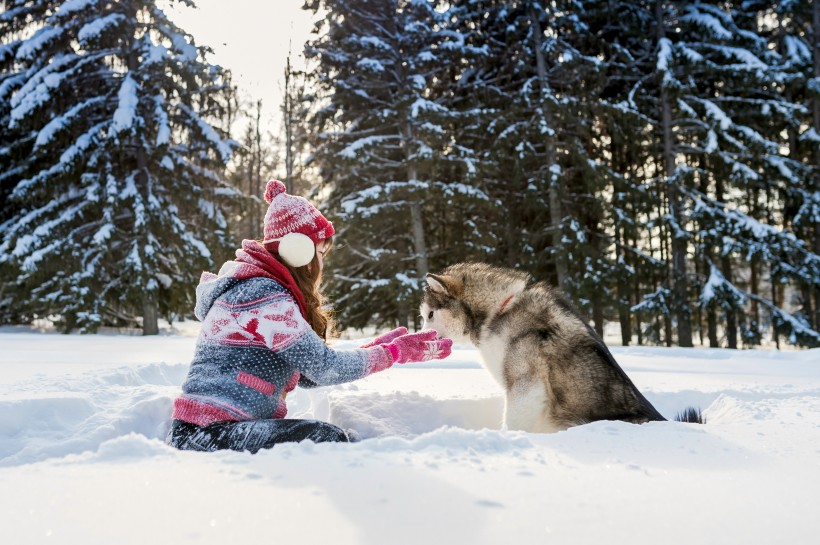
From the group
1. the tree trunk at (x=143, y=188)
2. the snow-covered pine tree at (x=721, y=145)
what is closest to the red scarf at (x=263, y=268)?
the tree trunk at (x=143, y=188)

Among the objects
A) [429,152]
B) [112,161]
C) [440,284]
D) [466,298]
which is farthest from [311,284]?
[112,161]

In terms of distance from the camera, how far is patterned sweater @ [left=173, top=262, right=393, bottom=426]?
289 centimetres

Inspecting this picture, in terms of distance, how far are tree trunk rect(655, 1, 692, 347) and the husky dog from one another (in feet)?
43.5

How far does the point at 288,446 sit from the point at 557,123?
16.1 m

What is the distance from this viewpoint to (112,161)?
588 inches

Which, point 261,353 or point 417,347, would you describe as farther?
point 417,347

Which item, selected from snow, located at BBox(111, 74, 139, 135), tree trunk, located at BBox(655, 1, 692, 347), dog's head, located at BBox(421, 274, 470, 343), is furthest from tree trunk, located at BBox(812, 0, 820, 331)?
snow, located at BBox(111, 74, 139, 135)

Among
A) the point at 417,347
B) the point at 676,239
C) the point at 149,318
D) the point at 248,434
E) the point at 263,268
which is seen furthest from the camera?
the point at 676,239

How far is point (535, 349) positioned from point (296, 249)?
71.8 inches

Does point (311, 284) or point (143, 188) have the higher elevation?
point (143, 188)

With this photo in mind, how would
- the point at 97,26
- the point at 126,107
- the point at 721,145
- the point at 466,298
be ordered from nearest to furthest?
the point at 466,298, the point at 126,107, the point at 97,26, the point at 721,145

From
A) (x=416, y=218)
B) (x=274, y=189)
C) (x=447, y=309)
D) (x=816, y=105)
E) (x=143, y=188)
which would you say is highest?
(x=816, y=105)

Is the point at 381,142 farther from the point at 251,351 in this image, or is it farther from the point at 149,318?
the point at 251,351

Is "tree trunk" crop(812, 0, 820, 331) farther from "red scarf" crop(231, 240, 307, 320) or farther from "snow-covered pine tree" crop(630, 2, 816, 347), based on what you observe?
"red scarf" crop(231, 240, 307, 320)
